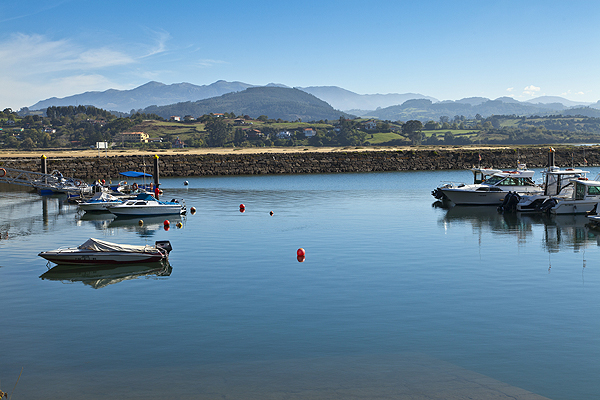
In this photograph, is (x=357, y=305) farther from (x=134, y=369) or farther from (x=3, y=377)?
(x=3, y=377)

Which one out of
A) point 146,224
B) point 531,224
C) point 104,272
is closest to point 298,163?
point 146,224

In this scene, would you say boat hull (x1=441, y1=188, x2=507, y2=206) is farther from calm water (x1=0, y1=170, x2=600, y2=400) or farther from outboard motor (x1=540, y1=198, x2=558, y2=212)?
calm water (x1=0, y1=170, x2=600, y2=400)

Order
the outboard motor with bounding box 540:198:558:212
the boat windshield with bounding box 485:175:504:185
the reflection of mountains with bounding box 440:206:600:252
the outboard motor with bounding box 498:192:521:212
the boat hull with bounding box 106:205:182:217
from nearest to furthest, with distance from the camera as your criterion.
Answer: the reflection of mountains with bounding box 440:206:600:252 → the boat hull with bounding box 106:205:182:217 → the outboard motor with bounding box 540:198:558:212 → the outboard motor with bounding box 498:192:521:212 → the boat windshield with bounding box 485:175:504:185

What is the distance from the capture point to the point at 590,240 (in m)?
31.8

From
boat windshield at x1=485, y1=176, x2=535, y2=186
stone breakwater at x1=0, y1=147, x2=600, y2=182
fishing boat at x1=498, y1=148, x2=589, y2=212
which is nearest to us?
fishing boat at x1=498, y1=148, x2=589, y2=212

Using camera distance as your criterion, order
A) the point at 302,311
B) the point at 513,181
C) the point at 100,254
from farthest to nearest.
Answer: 1. the point at 513,181
2. the point at 100,254
3. the point at 302,311

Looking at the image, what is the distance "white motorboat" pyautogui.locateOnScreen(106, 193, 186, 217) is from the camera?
1638 inches

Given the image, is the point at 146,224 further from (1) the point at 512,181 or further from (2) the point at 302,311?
(1) the point at 512,181

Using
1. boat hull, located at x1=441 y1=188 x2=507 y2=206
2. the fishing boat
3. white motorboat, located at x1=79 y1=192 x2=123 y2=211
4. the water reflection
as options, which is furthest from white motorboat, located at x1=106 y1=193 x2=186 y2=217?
the fishing boat

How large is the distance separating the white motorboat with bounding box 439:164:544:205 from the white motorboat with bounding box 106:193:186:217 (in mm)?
23607

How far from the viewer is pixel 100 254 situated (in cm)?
2488

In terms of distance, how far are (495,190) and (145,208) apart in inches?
1167

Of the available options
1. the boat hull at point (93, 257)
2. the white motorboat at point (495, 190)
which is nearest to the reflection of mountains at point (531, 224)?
the white motorboat at point (495, 190)

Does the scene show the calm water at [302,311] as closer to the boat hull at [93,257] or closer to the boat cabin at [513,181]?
the boat hull at [93,257]
